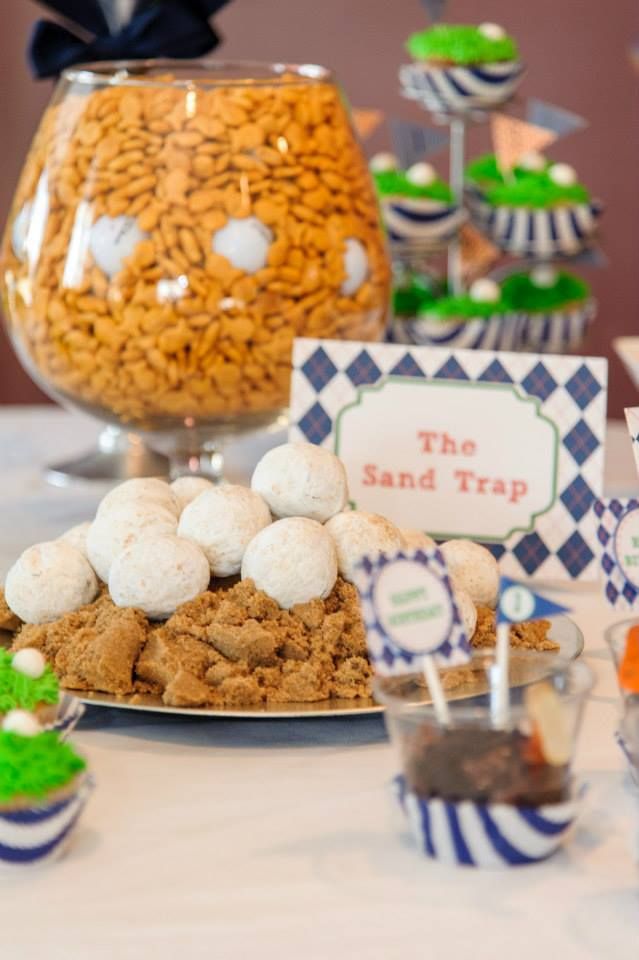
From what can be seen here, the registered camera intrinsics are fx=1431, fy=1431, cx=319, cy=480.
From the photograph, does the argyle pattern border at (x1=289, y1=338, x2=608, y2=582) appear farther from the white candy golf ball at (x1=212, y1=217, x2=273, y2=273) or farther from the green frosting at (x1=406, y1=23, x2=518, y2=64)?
the green frosting at (x1=406, y1=23, x2=518, y2=64)

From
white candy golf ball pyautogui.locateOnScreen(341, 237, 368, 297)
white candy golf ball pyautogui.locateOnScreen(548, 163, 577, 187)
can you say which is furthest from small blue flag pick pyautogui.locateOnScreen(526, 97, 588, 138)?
white candy golf ball pyautogui.locateOnScreen(341, 237, 368, 297)

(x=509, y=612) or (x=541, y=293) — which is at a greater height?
(x=509, y=612)

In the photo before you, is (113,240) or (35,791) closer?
(35,791)

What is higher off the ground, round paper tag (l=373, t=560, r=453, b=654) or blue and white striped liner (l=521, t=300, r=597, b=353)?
round paper tag (l=373, t=560, r=453, b=654)

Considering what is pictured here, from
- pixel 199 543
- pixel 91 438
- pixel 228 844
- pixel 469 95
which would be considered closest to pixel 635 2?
pixel 469 95

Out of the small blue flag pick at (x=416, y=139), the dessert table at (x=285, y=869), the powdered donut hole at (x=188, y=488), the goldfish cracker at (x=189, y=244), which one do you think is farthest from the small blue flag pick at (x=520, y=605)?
the small blue flag pick at (x=416, y=139)

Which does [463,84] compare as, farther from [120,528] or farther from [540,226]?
[120,528]

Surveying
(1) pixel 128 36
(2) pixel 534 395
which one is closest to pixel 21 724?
(2) pixel 534 395
